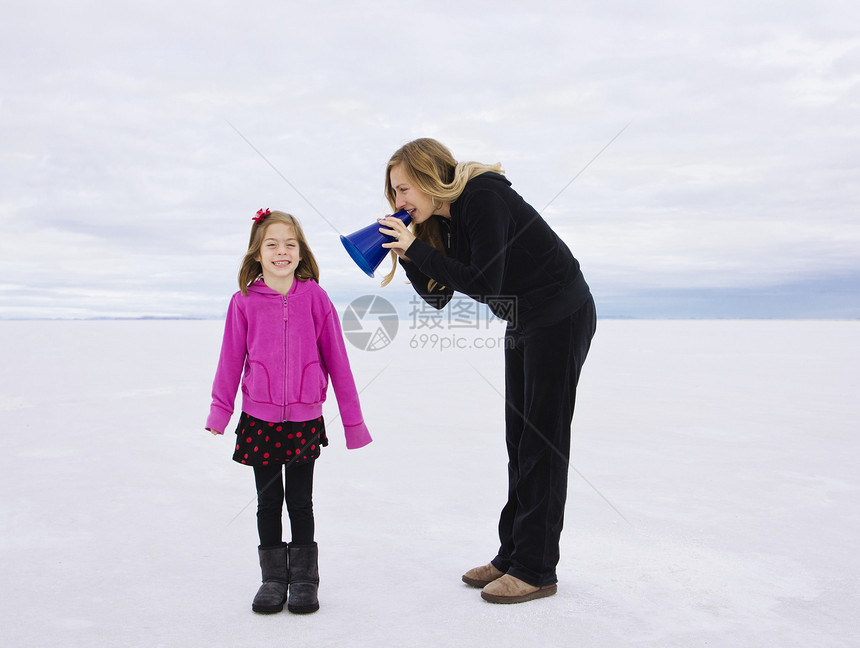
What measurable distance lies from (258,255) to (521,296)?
0.82 meters

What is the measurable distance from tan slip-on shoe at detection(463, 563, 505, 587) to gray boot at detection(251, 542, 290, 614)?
1.78ft

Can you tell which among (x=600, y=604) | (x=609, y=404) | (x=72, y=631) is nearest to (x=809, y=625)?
(x=600, y=604)

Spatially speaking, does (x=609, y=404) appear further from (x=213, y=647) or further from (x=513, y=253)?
(x=213, y=647)

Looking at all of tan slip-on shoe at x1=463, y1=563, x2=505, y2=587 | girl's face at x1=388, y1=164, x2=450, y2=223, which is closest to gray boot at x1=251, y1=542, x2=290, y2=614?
tan slip-on shoe at x1=463, y1=563, x2=505, y2=587

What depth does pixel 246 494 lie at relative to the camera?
2.91 metres

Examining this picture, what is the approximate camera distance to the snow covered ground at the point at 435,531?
1731mm

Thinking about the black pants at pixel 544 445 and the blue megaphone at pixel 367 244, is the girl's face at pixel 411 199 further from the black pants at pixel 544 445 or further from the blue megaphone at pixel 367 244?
the black pants at pixel 544 445

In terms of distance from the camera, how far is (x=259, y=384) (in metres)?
1.94

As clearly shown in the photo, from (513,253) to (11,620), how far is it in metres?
1.70

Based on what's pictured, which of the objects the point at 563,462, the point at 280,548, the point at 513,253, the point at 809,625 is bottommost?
the point at 809,625

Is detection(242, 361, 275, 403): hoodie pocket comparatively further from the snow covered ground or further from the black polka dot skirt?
the snow covered ground

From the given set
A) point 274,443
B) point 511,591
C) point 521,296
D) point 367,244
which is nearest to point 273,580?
point 274,443

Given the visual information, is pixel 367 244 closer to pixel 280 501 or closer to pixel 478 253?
pixel 478 253

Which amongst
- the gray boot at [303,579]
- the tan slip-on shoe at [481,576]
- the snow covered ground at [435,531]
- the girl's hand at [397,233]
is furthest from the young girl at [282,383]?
the tan slip-on shoe at [481,576]
